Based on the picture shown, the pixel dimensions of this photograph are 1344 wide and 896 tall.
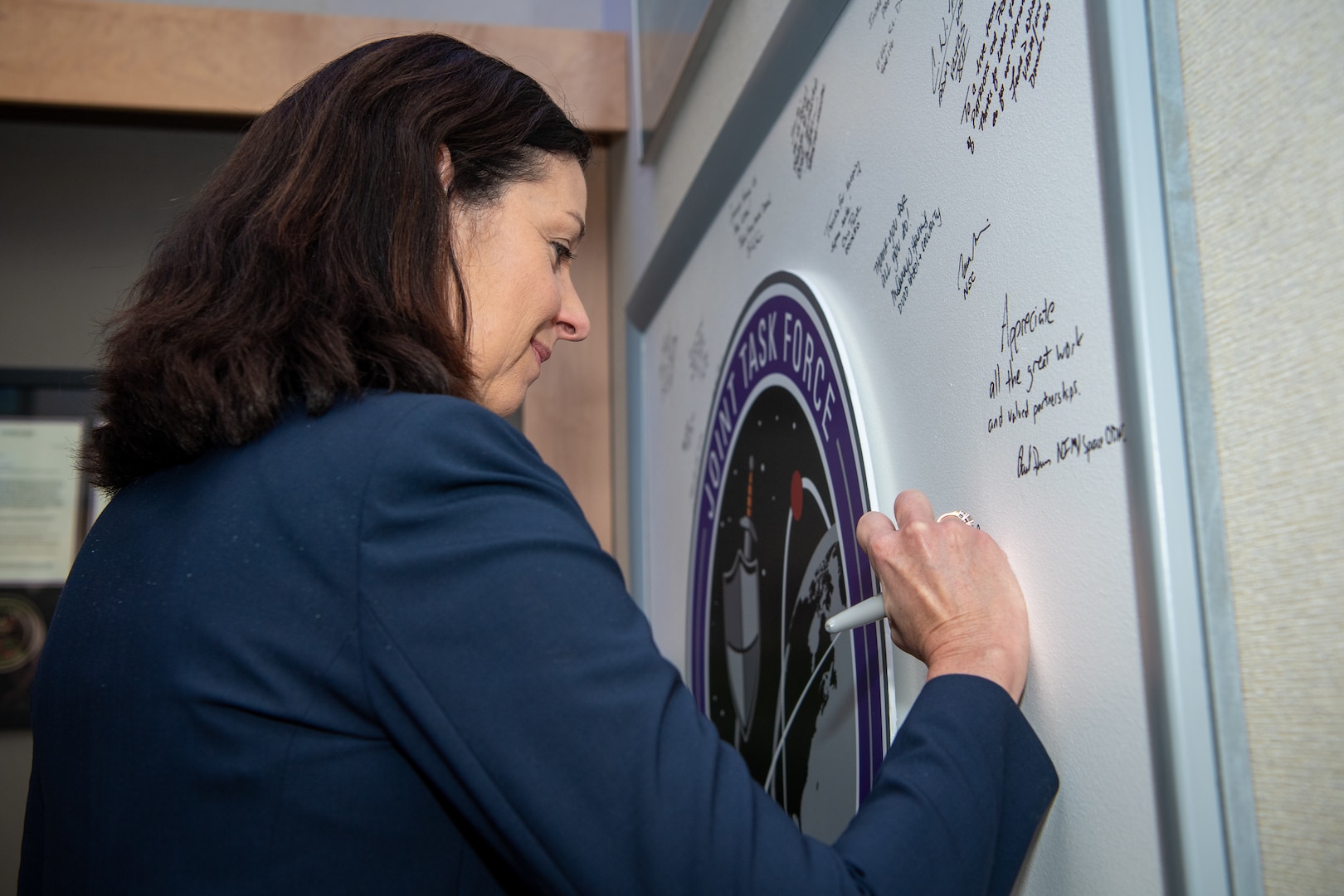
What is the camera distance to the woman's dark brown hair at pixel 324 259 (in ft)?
1.83

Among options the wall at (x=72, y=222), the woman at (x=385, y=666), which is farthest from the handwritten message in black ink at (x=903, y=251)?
the wall at (x=72, y=222)

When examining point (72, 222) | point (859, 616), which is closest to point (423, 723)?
point (859, 616)

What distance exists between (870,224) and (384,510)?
17.8 inches

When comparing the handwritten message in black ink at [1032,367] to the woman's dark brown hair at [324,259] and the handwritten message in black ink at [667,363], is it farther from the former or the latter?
the handwritten message in black ink at [667,363]

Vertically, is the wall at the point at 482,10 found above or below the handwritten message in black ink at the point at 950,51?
above

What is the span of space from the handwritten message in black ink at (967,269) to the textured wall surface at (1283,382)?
0.18 metres

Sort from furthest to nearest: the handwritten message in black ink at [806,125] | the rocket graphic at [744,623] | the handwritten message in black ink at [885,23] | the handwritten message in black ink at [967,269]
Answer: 1. the rocket graphic at [744,623]
2. the handwritten message in black ink at [806,125]
3. the handwritten message in black ink at [885,23]
4. the handwritten message in black ink at [967,269]

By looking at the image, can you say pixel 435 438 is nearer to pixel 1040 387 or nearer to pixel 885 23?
pixel 1040 387

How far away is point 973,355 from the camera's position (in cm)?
62

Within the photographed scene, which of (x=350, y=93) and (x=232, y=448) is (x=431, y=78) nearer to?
(x=350, y=93)

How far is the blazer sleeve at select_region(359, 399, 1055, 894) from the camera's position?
451mm

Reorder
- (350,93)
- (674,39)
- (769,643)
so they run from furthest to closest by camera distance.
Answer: (674,39)
(769,643)
(350,93)

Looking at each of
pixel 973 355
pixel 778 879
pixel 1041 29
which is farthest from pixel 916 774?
pixel 1041 29

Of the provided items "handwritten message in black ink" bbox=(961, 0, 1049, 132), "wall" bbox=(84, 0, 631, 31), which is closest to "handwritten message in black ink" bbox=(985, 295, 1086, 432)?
"handwritten message in black ink" bbox=(961, 0, 1049, 132)
